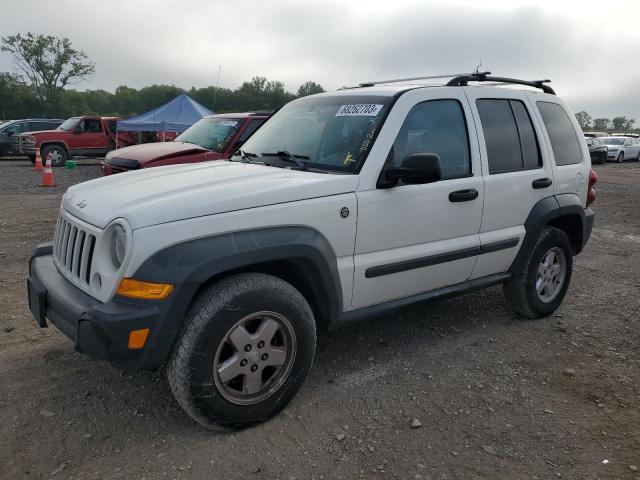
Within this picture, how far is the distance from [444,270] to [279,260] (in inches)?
51.4

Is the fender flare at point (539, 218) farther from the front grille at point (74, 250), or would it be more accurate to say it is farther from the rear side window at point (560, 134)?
the front grille at point (74, 250)

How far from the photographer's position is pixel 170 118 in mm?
17391

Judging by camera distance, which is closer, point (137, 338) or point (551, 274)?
point (137, 338)

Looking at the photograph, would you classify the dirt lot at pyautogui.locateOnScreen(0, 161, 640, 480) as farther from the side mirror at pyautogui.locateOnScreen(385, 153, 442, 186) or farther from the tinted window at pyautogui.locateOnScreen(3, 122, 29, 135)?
the tinted window at pyautogui.locateOnScreen(3, 122, 29, 135)

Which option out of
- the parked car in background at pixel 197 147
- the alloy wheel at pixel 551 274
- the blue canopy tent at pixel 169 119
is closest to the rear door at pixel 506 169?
the alloy wheel at pixel 551 274

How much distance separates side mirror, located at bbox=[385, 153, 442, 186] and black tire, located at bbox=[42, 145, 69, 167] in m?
17.4

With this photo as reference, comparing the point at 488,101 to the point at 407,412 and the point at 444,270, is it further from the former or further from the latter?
the point at 407,412

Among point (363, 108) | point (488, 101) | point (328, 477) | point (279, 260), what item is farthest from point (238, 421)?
point (488, 101)

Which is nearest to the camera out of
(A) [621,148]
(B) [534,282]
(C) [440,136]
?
(C) [440,136]

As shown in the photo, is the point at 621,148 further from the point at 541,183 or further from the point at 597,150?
the point at 541,183

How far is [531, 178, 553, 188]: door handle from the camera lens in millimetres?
4117

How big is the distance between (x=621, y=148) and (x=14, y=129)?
90.7 ft

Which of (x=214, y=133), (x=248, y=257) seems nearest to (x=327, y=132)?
(x=248, y=257)

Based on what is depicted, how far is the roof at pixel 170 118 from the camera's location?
17250mm
